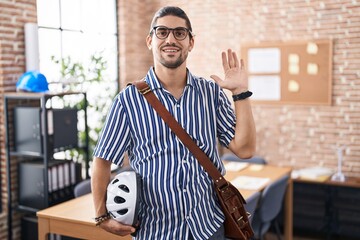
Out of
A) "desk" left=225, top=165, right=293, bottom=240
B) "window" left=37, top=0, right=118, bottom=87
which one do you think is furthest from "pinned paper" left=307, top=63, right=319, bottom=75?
"window" left=37, top=0, right=118, bottom=87

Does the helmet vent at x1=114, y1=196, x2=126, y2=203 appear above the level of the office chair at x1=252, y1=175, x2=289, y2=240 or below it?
above

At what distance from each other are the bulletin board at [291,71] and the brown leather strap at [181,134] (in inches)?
136

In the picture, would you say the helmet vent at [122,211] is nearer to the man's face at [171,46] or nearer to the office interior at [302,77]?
the man's face at [171,46]

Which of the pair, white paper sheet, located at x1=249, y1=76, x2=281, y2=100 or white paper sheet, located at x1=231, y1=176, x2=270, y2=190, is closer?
white paper sheet, located at x1=231, y1=176, x2=270, y2=190

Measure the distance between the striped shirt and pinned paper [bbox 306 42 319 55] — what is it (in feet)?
11.3

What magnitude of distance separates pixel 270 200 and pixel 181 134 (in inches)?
83.1

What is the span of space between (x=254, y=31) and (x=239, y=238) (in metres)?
3.82

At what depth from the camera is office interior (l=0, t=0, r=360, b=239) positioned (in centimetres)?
473

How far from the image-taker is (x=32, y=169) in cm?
387

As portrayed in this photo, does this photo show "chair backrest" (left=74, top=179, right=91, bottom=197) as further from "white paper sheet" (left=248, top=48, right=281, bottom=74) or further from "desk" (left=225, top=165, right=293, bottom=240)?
"white paper sheet" (left=248, top=48, right=281, bottom=74)

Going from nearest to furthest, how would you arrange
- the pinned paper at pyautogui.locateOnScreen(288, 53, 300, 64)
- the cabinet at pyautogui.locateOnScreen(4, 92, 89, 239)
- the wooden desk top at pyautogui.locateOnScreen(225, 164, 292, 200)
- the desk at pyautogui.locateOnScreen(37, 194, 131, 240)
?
the desk at pyautogui.locateOnScreen(37, 194, 131, 240) → the cabinet at pyautogui.locateOnScreen(4, 92, 89, 239) → the wooden desk top at pyautogui.locateOnScreen(225, 164, 292, 200) → the pinned paper at pyautogui.locateOnScreen(288, 53, 300, 64)

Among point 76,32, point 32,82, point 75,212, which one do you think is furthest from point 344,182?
point 76,32

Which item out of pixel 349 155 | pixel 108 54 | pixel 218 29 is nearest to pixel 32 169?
pixel 108 54

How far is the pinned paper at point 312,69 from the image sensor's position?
5000 mm
